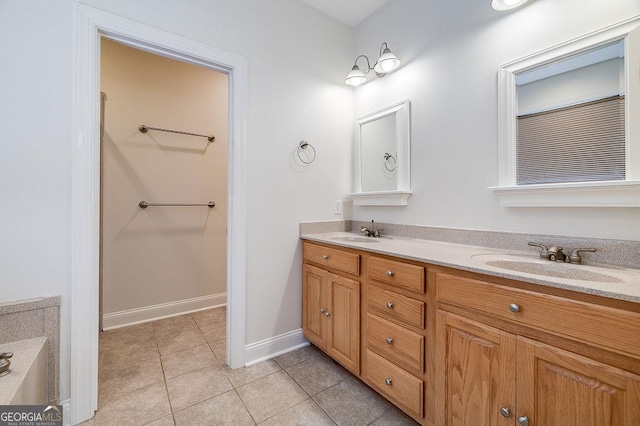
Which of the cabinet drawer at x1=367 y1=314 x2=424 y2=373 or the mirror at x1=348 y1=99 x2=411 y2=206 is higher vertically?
the mirror at x1=348 y1=99 x2=411 y2=206

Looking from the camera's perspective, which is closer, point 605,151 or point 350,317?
point 605,151

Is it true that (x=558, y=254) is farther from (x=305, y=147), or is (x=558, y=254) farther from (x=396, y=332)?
(x=305, y=147)

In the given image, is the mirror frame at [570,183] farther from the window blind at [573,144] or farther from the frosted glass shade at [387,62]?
the frosted glass shade at [387,62]

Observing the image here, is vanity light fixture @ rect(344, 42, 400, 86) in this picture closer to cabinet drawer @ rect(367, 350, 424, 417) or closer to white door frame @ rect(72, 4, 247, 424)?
white door frame @ rect(72, 4, 247, 424)

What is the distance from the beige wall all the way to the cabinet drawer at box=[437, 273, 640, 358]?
8.54 feet

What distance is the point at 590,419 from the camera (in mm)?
841

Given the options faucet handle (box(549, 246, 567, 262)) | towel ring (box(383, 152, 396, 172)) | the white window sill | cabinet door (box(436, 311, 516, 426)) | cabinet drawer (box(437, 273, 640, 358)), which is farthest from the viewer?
towel ring (box(383, 152, 396, 172))

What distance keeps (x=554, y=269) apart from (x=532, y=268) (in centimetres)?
9

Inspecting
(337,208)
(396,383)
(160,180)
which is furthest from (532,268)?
(160,180)

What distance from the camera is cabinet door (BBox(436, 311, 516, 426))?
1024 millimetres

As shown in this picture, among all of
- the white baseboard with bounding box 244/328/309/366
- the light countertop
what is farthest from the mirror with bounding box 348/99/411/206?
the white baseboard with bounding box 244/328/309/366

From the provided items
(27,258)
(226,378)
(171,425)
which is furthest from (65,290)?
(226,378)

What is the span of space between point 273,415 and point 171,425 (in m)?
0.52

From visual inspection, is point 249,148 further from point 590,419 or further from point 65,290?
point 590,419
